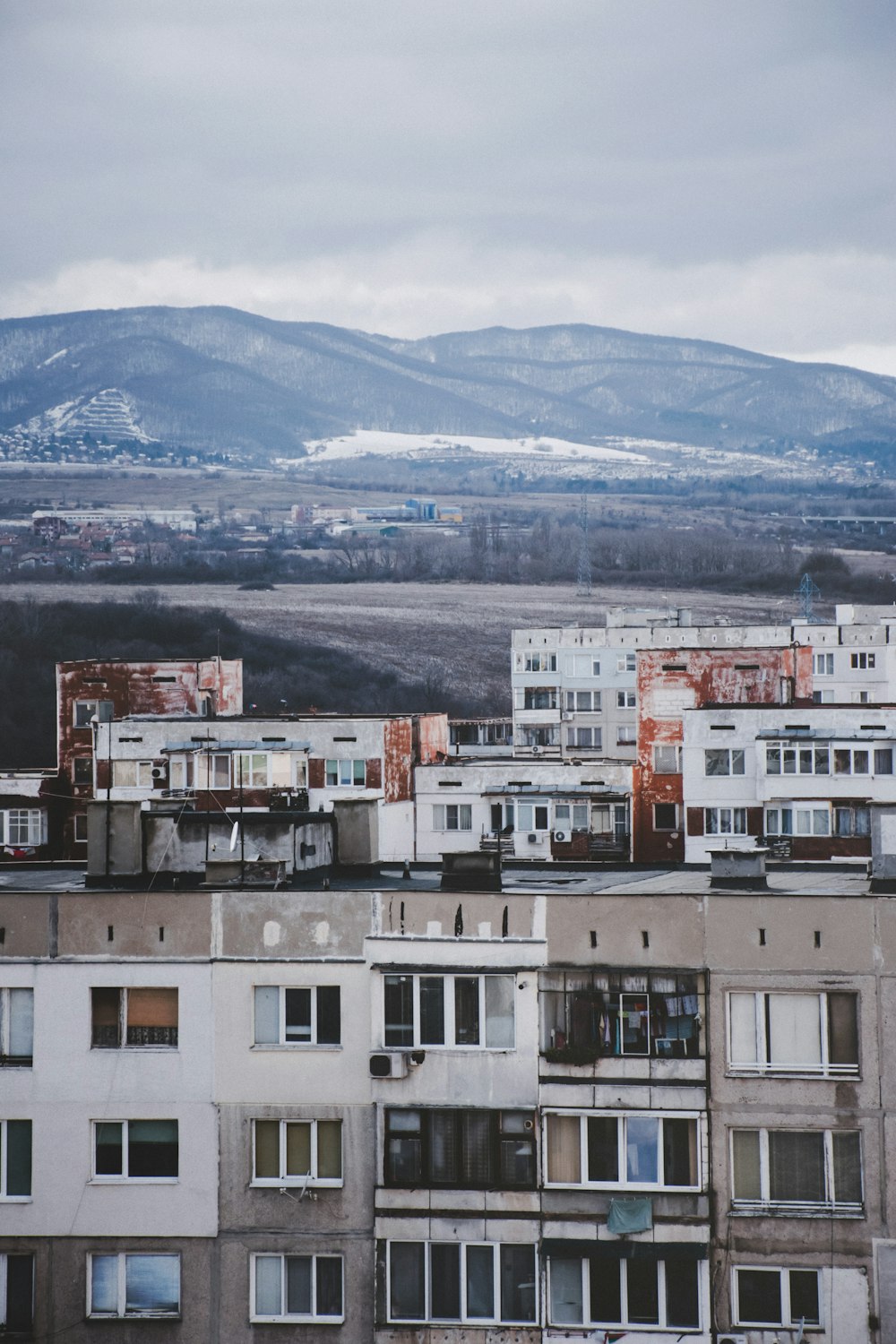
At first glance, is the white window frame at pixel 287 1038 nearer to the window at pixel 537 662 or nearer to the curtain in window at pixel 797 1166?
the curtain in window at pixel 797 1166

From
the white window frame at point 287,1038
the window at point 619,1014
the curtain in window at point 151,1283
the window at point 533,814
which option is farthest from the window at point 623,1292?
the window at point 533,814

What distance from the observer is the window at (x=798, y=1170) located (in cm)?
1334

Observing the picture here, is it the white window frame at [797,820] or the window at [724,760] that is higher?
the window at [724,760]

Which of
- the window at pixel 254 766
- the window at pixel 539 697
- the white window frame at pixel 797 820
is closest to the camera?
the white window frame at pixel 797 820

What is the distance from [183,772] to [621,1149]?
23899 mm

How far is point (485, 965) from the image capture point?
45.3ft

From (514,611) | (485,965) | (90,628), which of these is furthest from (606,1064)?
(514,611)

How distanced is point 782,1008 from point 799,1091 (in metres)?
0.61

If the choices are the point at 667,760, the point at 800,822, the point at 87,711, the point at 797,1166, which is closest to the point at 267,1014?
the point at 797,1166

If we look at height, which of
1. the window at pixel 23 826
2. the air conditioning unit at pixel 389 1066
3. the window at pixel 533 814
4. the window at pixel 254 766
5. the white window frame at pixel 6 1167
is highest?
the air conditioning unit at pixel 389 1066

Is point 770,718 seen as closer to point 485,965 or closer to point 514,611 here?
point 485,965

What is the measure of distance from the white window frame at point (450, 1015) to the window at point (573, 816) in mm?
22986

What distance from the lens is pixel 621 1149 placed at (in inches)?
537

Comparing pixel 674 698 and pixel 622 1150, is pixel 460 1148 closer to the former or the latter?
→ pixel 622 1150
